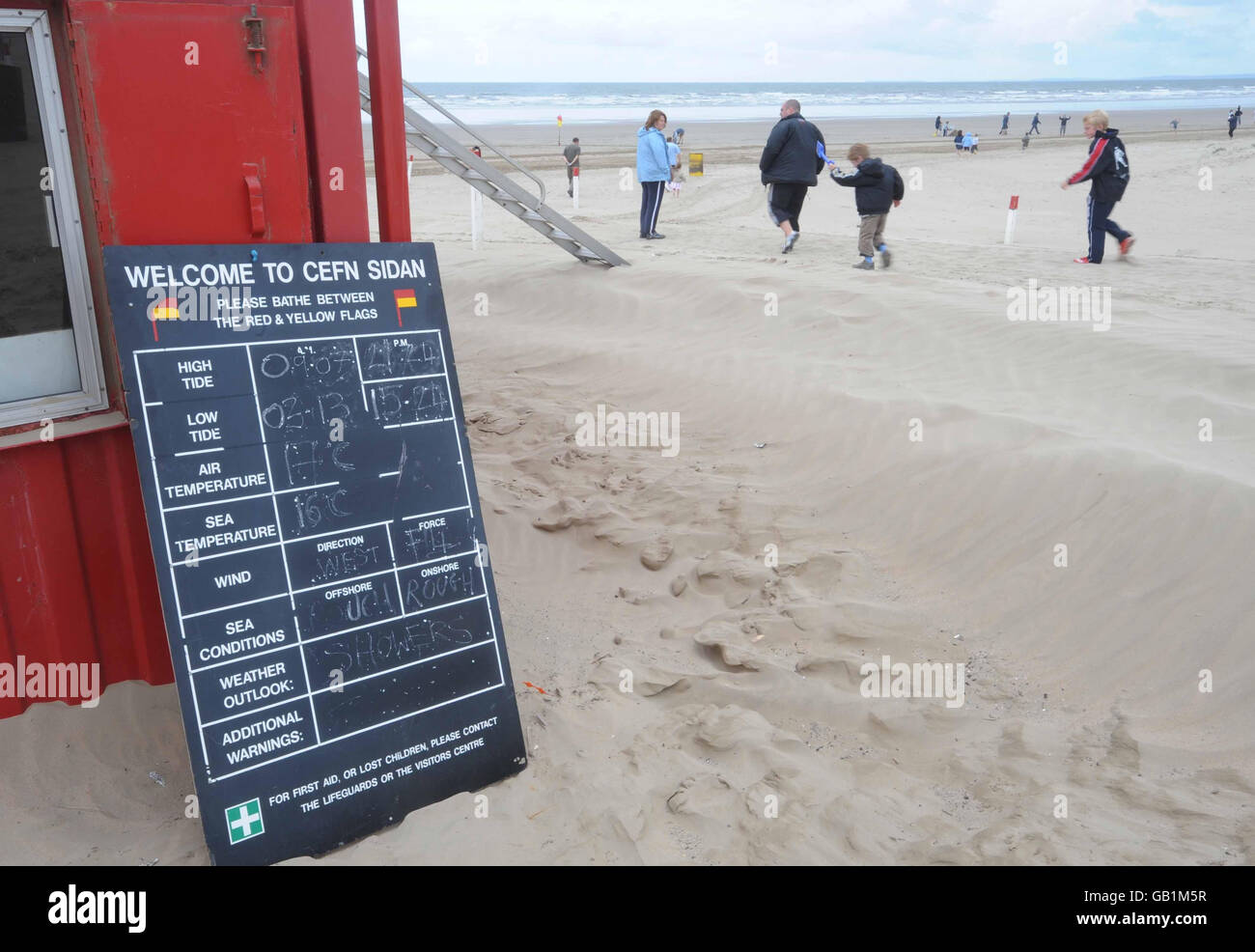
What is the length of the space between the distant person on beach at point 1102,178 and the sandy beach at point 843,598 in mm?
1949

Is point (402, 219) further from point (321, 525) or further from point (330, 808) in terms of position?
point (330, 808)

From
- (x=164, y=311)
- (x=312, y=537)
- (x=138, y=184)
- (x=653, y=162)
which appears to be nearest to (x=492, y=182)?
(x=653, y=162)

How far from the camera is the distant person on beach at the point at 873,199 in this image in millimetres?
10969

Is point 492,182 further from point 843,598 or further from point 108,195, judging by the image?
point 108,195

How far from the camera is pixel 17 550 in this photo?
3424mm

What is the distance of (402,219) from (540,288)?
7.43 metres

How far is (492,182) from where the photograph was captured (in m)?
10.6

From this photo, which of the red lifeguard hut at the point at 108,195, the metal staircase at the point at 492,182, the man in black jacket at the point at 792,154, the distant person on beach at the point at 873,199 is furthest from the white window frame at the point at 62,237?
the man in black jacket at the point at 792,154

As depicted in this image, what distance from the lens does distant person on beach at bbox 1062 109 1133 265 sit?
11109 millimetres

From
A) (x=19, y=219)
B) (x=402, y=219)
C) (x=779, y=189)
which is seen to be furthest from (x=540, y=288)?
(x=19, y=219)

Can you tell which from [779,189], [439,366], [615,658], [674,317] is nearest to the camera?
[439,366]

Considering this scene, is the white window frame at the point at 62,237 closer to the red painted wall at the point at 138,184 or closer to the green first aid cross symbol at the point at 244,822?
the red painted wall at the point at 138,184

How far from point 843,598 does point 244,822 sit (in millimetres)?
3139

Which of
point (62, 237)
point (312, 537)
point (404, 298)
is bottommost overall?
point (312, 537)
